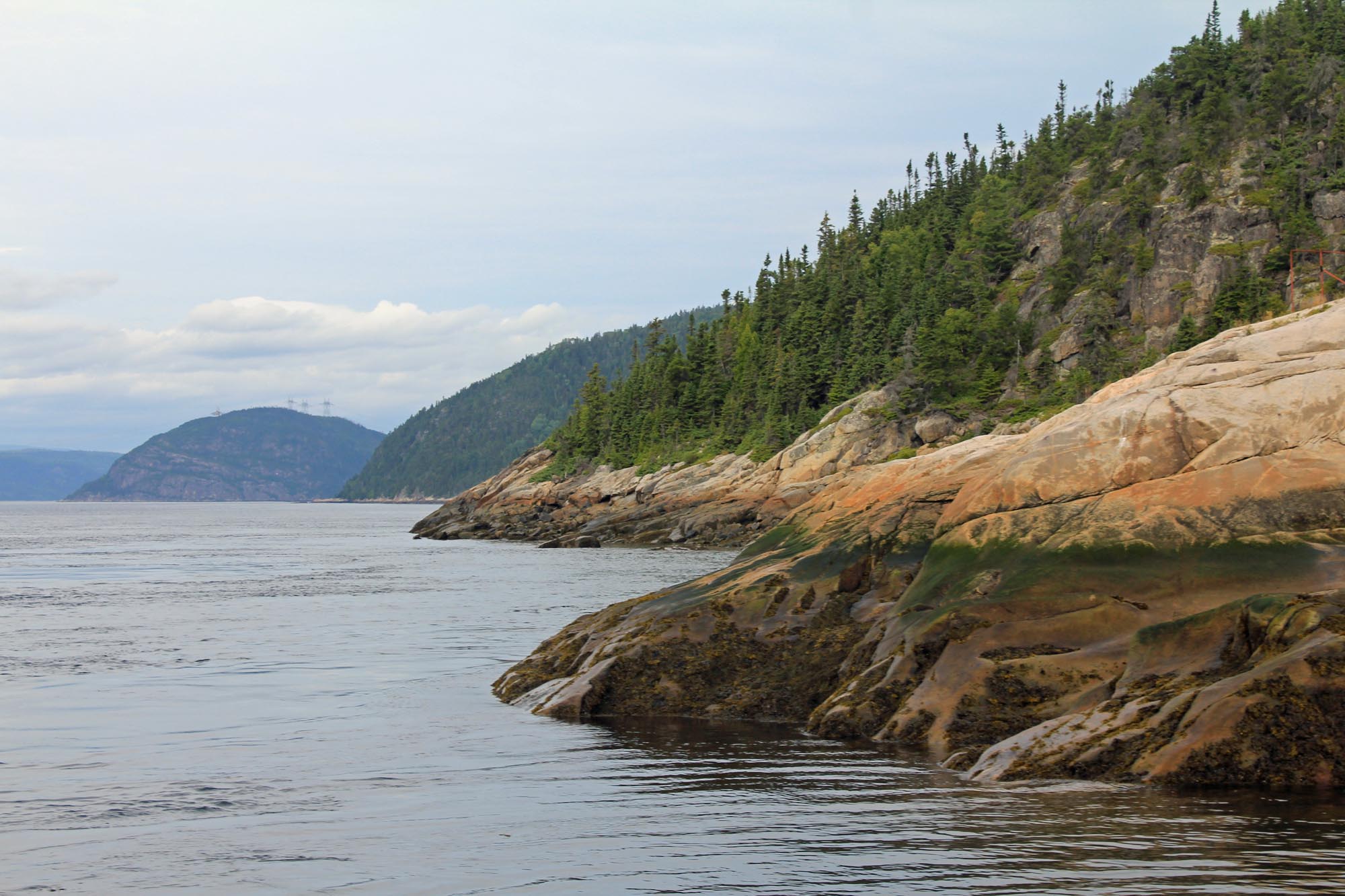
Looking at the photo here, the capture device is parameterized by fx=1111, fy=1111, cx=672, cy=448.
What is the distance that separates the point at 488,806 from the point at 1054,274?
106 m

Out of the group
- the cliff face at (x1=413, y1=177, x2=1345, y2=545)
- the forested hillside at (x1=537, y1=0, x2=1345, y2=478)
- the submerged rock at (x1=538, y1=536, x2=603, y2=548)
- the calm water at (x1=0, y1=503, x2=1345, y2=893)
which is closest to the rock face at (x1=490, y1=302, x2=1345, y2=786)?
the calm water at (x1=0, y1=503, x2=1345, y2=893)

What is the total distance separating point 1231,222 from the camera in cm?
10062

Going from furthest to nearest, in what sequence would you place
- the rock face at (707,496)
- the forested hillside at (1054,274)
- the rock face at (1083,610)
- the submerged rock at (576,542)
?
the forested hillside at (1054,274)
the submerged rock at (576,542)
the rock face at (707,496)
the rock face at (1083,610)

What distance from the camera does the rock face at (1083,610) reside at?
40.2 feet

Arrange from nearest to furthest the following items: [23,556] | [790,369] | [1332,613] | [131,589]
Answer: [1332,613]
[131,589]
[23,556]
[790,369]

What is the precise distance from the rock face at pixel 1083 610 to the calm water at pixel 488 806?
0.79 meters

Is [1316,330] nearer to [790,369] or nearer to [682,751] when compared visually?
[682,751]

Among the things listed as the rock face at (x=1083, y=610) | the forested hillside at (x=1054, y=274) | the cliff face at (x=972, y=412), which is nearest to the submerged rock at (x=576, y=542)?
the cliff face at (x=972, y=412)

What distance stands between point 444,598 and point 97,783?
99.5 feet

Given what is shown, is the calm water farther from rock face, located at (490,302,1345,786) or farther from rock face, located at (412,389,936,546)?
rock face, located at (412,389,936,546)

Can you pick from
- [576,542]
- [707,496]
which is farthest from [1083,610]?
[707,496]

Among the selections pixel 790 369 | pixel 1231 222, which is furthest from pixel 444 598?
pixel 1231 222

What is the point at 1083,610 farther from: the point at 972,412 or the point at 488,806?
the point at 972,412

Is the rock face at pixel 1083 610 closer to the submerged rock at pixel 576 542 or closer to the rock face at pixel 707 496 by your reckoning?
the rock face at pixel 707 496
